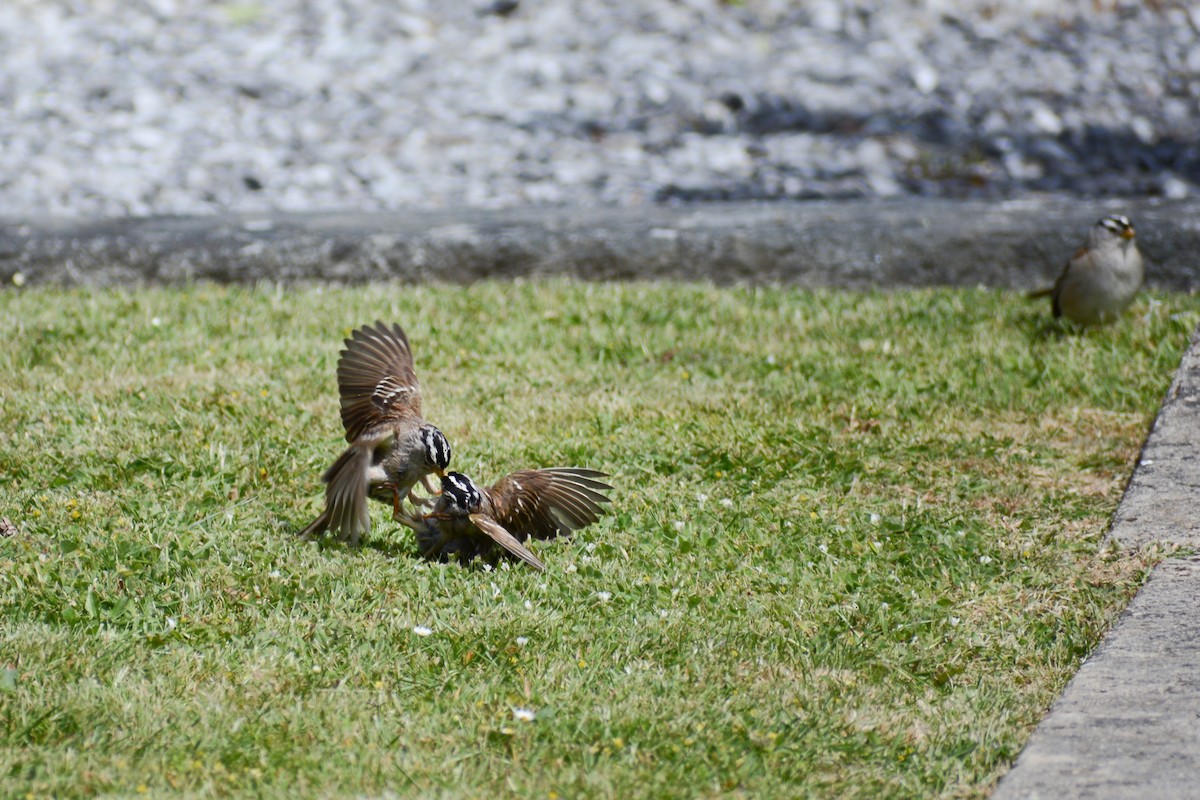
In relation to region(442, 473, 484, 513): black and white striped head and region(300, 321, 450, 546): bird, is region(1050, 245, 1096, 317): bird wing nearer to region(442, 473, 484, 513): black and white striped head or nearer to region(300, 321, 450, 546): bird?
region(300, 321, 450, 546): bird

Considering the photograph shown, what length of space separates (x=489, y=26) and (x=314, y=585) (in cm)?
813

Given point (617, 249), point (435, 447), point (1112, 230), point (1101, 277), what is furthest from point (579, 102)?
point (435, 447)

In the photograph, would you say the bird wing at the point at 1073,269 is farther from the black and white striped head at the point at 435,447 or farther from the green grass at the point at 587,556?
the black and white striped head at the point at 435,447

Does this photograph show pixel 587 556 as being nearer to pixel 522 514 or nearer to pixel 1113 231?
pixel 522 514

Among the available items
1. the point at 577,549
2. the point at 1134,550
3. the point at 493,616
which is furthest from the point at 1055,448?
the point at 493,616

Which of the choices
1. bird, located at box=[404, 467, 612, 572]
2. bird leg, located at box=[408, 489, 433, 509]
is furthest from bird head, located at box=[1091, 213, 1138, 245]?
bird leg, located at box=[408, 489, 433, 509]

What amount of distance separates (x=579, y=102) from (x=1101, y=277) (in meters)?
4.80

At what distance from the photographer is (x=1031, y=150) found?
31.3 feet

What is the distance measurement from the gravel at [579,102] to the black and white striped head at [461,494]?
4.93 metres

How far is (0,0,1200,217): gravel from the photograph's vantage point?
9.20 metres

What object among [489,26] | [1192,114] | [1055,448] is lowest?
[1055,448]

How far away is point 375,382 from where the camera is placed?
4.51 metres

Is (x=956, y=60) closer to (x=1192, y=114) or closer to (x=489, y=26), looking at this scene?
(x=1192, y=114)

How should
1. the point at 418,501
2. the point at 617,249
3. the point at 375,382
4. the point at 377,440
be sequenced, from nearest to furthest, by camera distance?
the point at 377,440 → the point at 418,501 → the point at 375,382 → the point at 617,249
